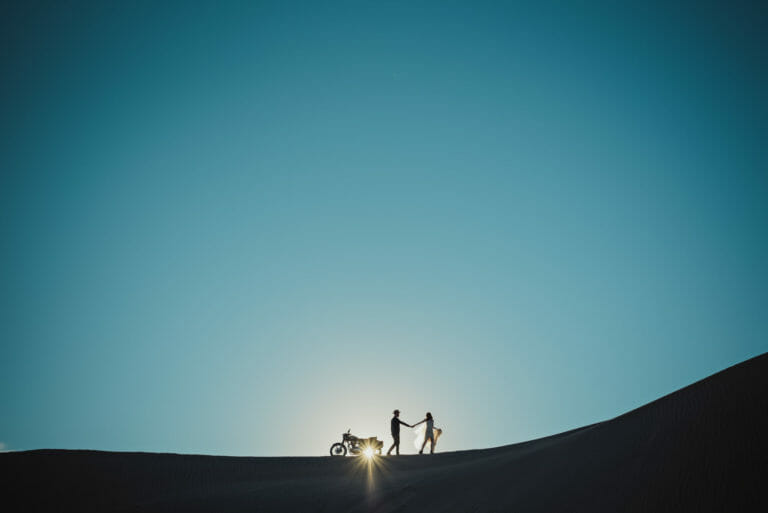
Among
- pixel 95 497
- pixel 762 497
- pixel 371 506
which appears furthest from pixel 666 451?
pixel 95 497

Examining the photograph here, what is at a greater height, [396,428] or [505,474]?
[396,428]

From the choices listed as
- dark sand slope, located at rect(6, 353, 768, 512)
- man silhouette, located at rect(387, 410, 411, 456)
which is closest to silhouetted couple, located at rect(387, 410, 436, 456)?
man silhouette, located at rect(387, 410, 411, 456)

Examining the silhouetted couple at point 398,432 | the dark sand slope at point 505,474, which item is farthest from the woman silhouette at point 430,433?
the dark sand slope at point 505,474

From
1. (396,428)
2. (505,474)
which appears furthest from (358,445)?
(505,474)

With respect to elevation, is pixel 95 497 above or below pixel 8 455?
below

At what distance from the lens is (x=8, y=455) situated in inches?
487

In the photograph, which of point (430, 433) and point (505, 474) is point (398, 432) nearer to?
point (430, 433)

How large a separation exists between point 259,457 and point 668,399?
10803 mm

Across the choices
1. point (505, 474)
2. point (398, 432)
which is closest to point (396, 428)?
point (398, 432)

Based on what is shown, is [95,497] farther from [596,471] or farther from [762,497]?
[762,497]

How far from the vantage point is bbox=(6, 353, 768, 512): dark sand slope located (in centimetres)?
540

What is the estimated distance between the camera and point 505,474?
8.53 meters

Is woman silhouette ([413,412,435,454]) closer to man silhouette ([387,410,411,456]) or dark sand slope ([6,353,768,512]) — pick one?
man silhouette ([387,410,411,456])

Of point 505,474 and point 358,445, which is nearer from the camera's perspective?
point 505,474
